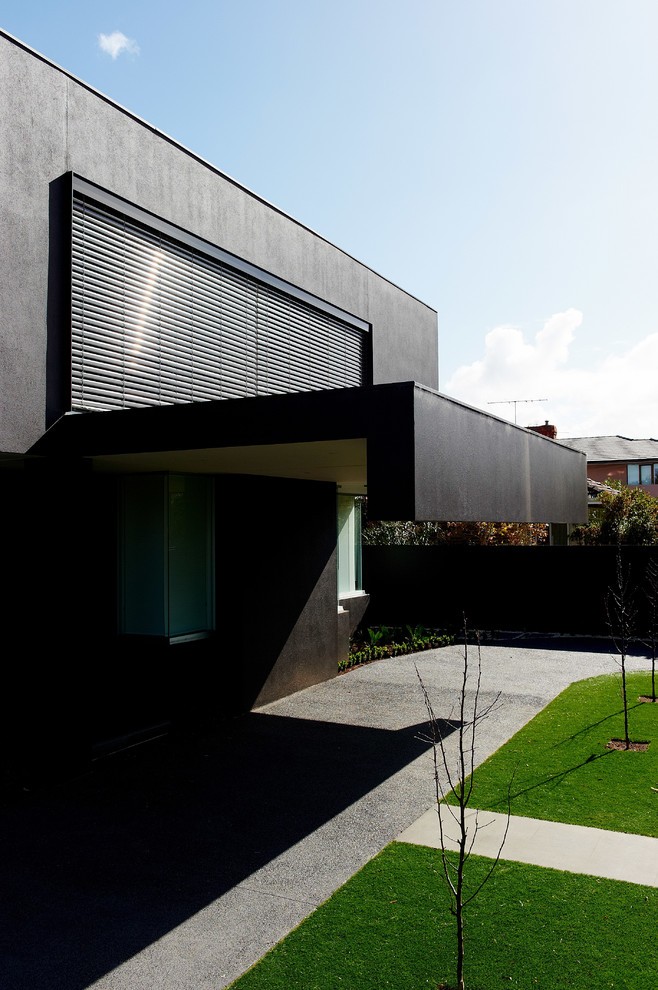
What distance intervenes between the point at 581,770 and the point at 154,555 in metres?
5.25

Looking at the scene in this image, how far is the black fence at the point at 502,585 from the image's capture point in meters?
17.8

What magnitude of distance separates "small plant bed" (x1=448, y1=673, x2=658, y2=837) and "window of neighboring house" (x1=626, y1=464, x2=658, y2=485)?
41550mm

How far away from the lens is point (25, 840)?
6211mm

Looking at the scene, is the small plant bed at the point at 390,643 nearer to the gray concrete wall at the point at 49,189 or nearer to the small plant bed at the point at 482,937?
the gray concrete wall at the point at 49,189

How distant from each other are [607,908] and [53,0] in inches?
361

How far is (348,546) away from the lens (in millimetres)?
14570

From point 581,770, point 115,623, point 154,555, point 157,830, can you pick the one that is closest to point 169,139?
point 154,555

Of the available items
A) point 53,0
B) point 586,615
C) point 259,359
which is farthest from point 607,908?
point 586,615

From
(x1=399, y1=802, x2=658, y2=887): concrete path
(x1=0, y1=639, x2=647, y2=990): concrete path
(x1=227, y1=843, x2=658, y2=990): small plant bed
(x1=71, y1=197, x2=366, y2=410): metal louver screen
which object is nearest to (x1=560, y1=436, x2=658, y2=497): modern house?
(x1=71, y1=197, x2=366, y2=410): metal louver screen

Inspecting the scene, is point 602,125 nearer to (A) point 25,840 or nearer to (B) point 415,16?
(B) point 415,16

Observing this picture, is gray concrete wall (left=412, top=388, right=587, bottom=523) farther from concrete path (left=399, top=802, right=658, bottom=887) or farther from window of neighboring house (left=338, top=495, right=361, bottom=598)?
window of neighboring house (left=338, top=495, right=361, bottom=598)

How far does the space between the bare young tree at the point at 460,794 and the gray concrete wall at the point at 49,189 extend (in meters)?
4.66

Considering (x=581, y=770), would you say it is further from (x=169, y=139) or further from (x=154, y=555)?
(x=169, y=139)

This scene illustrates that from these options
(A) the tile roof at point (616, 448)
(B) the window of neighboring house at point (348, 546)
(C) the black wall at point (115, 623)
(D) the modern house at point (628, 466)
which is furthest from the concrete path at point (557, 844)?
(D) the modern house at point (628, 466)
